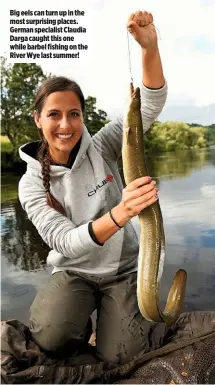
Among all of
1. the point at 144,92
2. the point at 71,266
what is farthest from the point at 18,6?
the point at 71,266

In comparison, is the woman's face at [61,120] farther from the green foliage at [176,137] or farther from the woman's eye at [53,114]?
the green foliage at [176,137]

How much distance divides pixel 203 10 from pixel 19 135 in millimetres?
731

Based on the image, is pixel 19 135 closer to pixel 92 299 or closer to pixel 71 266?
pixel 71 266

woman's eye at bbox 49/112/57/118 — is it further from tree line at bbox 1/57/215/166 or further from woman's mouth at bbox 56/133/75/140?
tree line at bbox 1/57/215/166

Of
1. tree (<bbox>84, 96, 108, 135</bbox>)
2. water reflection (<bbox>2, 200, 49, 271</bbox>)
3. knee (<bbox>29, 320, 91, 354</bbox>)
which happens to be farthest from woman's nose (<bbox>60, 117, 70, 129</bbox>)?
knee (<bbox>29, 320, 91, 354</bbox>)

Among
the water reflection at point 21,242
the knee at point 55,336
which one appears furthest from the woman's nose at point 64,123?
the knee at point 55,336

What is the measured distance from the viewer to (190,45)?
1607 mm

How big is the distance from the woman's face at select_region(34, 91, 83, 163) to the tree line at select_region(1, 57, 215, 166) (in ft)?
0.42

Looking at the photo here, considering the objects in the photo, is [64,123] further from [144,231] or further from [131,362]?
[131,362]

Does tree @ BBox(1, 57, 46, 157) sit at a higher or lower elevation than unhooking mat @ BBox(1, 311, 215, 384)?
higher

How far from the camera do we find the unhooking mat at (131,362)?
1464 mm

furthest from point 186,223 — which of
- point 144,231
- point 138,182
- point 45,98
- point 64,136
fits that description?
point 45,98

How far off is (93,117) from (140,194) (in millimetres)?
420

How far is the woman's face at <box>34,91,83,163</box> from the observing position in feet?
4.91
